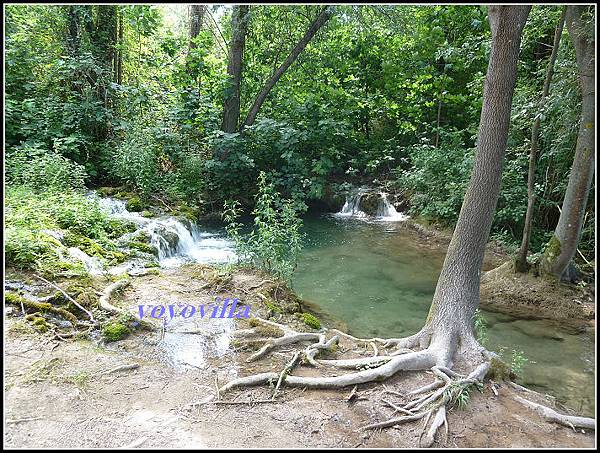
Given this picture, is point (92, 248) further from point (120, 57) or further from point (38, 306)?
point (120, 57)

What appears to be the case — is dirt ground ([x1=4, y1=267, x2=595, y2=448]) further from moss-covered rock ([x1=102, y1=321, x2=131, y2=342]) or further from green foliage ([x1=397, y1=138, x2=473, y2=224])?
green foliage ([x1=397, y1=138, x2=473, y2=224])

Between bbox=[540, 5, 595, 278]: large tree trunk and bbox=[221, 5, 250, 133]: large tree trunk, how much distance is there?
8.11m

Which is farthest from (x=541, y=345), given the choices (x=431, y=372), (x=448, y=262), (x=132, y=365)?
(x=132, y=365)

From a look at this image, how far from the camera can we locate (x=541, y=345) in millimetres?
6219

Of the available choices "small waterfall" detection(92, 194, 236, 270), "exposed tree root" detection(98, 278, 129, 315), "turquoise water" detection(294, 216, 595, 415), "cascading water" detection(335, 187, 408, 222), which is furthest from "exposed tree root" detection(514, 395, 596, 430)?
"cascading water" detection(335, 187, 408, 222)

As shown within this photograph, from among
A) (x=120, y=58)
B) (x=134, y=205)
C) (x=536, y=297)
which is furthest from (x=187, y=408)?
(x=120, y=58)

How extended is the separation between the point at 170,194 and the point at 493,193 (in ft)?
26.4

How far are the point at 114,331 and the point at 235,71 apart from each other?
32.2 feet

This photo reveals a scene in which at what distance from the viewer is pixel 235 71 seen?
12.8m

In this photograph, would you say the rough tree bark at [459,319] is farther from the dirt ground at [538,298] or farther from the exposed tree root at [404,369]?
the dirt ground at [538,298]

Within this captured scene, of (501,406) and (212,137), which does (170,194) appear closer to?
(212,137)

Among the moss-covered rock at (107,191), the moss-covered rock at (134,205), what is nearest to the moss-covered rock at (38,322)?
the moss-covered rock at (134,205)

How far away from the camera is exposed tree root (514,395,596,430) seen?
11.8 ft

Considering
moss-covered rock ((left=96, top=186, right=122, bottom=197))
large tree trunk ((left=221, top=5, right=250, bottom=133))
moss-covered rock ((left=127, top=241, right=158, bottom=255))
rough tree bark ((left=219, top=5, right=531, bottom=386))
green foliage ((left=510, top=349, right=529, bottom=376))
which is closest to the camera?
rough tree bark ((left=219, top=5, right=531, bottom=386))
